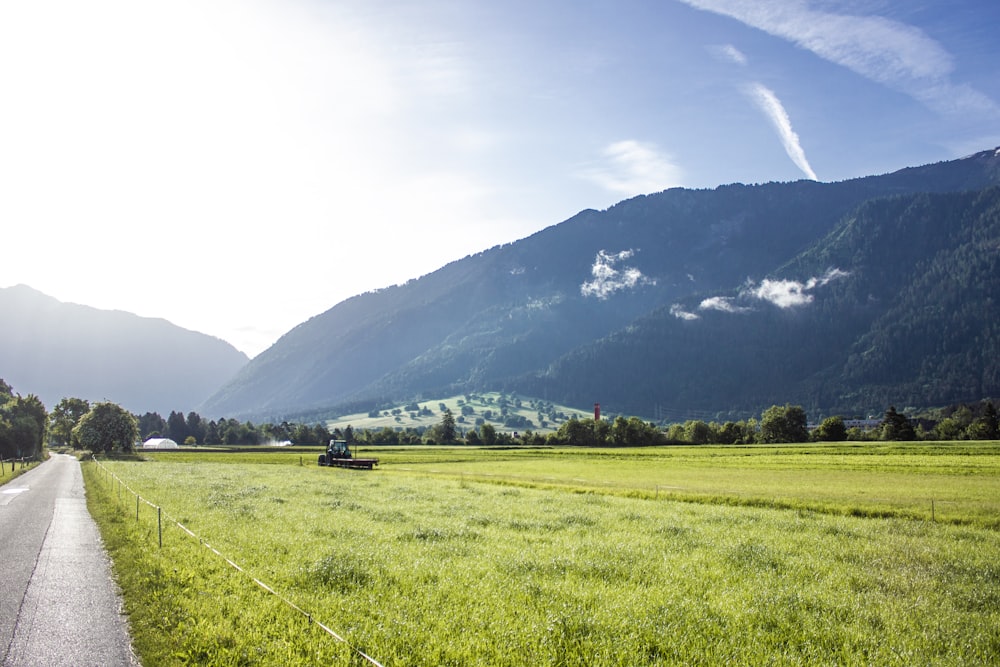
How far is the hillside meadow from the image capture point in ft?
42.6

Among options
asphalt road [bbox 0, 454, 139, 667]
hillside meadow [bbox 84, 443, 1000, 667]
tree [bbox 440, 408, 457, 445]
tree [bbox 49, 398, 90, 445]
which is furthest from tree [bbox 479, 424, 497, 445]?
asphalt road [bbox 0, 454, 139, 667]

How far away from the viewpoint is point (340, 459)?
9100 centimetres

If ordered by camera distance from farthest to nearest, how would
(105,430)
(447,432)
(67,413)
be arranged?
(447,432) < (67,413) < (105,430)

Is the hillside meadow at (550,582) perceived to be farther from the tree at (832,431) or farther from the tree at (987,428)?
the tree at (987,428)

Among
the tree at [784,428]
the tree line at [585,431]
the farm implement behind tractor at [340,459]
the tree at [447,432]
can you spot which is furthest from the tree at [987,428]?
the tree at [447,432]

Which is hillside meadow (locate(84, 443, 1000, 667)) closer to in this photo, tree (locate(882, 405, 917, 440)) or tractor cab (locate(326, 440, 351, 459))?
tractor cab (locate(326, 440, 351, 459))

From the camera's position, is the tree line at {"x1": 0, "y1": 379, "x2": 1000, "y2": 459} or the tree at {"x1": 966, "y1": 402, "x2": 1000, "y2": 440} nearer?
the tree line at {"x1": 0, "y1": 379, "x2": 1000, "y2": 459}

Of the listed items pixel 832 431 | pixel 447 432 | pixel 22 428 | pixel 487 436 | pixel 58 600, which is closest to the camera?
pixel 58 600

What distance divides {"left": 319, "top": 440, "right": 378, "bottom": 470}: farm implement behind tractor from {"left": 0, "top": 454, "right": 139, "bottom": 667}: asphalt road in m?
54.6

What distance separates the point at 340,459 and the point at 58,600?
76016mm

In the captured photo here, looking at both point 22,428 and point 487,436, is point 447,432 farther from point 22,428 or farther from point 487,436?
point 22,428

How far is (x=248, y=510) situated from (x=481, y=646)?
2385 centimetres

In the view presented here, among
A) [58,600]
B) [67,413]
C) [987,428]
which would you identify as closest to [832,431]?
[987,428]

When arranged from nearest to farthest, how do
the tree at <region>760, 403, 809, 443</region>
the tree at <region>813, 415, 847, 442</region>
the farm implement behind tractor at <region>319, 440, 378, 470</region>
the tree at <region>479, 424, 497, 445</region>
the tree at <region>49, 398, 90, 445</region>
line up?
the farm implement behind tractor at <region>319, 440, 378, 470</region> < the tree at <region>813, 415, 847, 442</region> < the tree at <region>760, 403, 809, 443</region> < the tree at <region>49, 398, 90, 445</region> < the tree at <region>479, 424, 497, 445</region>
